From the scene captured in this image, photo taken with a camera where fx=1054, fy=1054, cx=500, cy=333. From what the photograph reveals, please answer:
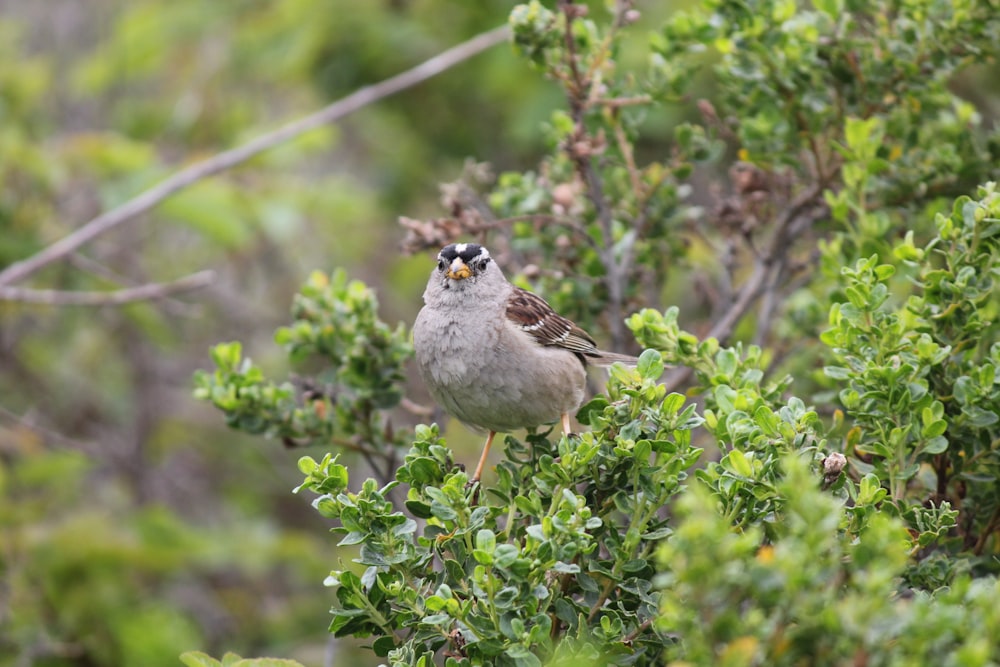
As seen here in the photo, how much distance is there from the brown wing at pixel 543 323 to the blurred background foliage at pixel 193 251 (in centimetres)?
16

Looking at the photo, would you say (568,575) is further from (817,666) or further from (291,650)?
(291,650)

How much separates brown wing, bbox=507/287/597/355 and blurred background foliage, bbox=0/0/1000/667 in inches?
6.4

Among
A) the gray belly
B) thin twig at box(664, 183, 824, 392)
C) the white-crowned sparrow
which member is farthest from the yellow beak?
thin twig at box(664, 183, 824, 392)

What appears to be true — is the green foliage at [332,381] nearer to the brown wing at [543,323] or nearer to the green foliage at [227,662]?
the brown wing at [543,323]

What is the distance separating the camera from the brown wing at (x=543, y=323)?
3.83 m

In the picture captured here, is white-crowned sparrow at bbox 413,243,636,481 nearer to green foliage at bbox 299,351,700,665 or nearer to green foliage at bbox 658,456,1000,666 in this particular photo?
green foliage at bbox 299,351,700,665

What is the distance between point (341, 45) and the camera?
22.0 ft

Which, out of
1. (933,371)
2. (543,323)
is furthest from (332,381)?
(933,371)

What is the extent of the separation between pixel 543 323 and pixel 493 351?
252 mm

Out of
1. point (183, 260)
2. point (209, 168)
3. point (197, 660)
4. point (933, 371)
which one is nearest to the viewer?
point (197, 660)

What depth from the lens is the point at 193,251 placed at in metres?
8.70

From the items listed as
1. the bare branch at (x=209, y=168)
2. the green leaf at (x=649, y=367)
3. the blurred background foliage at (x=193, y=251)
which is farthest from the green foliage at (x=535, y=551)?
the bare branch at (x=209, y=168)

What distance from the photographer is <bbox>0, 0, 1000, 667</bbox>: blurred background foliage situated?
5.18 m

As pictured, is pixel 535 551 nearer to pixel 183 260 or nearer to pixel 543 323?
pixel 543 323
